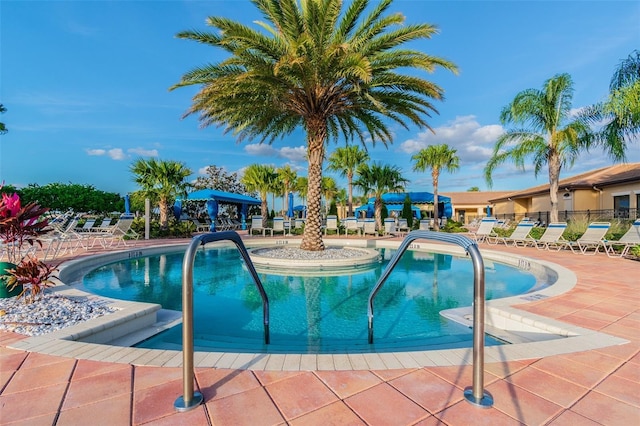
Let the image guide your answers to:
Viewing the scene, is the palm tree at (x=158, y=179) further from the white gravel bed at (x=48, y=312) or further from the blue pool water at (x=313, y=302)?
the white gravel bed at (x=48, y=312)

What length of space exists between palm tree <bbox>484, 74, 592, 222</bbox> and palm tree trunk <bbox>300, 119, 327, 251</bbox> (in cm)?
→ 1220

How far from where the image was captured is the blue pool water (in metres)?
3.90

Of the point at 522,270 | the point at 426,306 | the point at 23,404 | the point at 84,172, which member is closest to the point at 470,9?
the point at 522,270

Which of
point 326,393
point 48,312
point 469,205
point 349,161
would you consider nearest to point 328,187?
point 349,161

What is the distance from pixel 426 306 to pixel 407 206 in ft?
68.3

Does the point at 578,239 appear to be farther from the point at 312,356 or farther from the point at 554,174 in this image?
the point at 312,356

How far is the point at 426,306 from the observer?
5449 mm

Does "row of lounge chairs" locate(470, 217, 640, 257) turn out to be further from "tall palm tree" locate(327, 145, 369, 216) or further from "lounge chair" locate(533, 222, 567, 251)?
"tall palm tree" locate(327, 145, 369, 216)

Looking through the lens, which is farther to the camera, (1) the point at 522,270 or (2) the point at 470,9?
(2) the point at 470,9

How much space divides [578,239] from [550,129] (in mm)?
7804

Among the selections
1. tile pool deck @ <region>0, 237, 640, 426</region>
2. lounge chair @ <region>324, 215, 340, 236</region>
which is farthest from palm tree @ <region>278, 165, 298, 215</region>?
tile pool deck @ <region>0, 237, 640, 426</region>

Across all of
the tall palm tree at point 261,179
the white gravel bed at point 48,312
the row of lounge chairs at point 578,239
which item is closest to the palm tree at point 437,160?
the row of lounge chairs at point 578,239

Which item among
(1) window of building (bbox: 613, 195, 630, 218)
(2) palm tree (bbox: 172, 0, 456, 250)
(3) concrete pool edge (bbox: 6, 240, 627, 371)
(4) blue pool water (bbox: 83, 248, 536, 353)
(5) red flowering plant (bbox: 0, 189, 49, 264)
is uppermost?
(2) palm tree (bbox: 172, 0, 456, 250)

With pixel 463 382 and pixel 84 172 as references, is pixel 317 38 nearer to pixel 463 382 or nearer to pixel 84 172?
pixel 463 382
